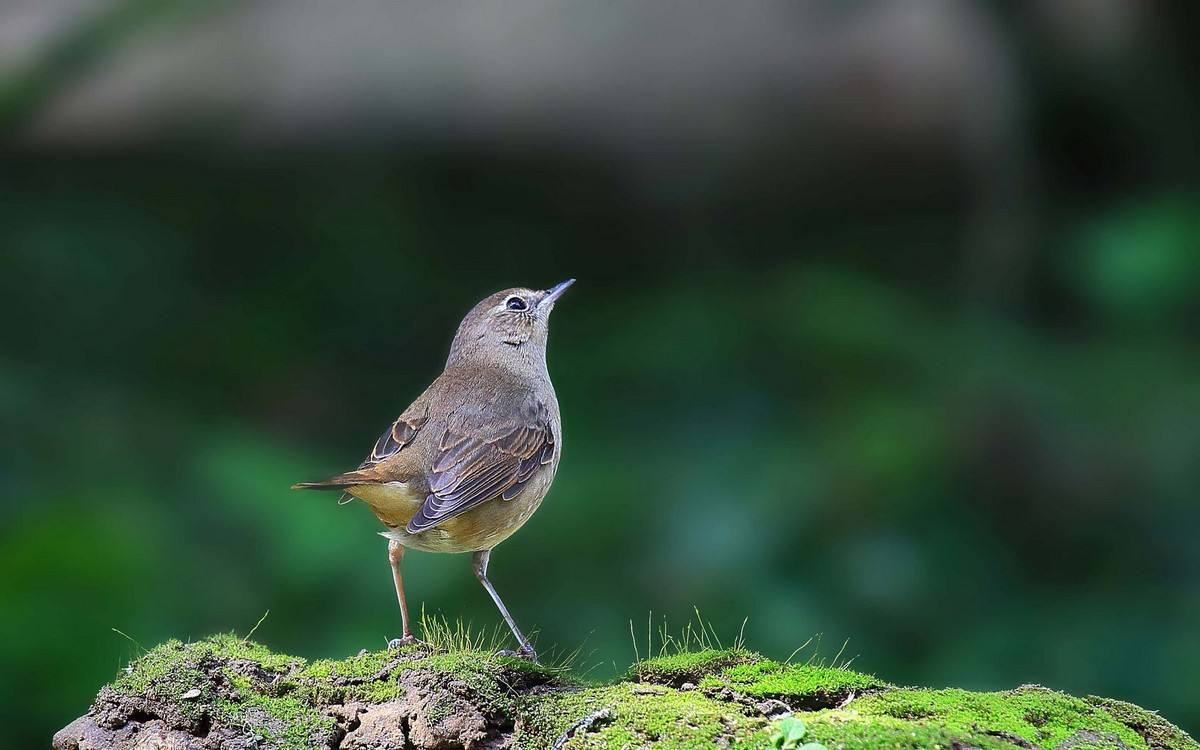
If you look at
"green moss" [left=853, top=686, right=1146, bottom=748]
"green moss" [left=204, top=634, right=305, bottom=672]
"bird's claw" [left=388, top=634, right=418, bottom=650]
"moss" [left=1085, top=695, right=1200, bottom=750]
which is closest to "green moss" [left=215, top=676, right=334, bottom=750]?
"green moss" [left=204, top=634, right=305, bottom=672]

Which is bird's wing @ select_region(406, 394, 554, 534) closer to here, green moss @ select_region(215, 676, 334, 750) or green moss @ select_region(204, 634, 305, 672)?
green moss @ select_region(204, 634, 305, 672)

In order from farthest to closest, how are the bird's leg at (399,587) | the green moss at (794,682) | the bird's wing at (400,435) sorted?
the bird's wing at (400,435) < the bird's leg at (399,587) < the green moss at (794,682)

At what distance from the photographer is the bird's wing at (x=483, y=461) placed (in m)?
4.28

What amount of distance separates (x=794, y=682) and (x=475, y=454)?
1.49 meters

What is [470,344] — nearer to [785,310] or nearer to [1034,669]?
[785,310]

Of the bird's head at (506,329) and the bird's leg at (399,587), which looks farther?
the bird's head at (506,329)

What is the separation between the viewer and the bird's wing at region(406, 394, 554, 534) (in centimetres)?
428

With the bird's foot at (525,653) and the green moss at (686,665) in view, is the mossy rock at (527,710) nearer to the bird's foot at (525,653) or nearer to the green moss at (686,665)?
the green moss at (686,665)

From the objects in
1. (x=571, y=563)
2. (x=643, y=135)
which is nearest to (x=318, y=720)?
(x=571, y=563)

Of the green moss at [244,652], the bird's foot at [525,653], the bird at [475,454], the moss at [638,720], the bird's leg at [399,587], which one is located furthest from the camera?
the bird at [475,454]

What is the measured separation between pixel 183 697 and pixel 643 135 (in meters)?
4.86

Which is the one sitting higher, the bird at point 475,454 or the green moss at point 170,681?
the bird at point 475,454

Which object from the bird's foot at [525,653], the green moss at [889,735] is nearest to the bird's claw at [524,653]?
the bird's foot at [525,653]

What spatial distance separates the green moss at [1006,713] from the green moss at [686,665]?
0.45m
